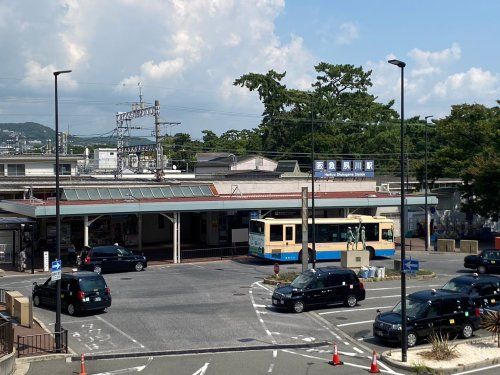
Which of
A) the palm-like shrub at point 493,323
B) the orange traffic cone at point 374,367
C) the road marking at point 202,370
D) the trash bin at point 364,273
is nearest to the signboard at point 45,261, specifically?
the trash bin at point 364,273

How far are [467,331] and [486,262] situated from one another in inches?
712

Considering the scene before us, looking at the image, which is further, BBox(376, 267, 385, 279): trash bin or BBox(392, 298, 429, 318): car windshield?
BBox(376, 267, 385, 279): trash bin

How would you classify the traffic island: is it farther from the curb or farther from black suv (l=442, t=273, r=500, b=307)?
black suv (l=442, t=273, r=500, b=307)

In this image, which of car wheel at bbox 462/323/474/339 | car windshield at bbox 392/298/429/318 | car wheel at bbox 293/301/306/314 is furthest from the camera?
car wheel at bbox 293/301/306/314

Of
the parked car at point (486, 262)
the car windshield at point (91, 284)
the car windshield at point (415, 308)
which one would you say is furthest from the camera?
the parked car at point (486, 262)

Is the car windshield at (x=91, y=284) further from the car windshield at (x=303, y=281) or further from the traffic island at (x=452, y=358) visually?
the traffic island at (x=452, y=358)

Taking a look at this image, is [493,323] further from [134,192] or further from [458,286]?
[134,192]

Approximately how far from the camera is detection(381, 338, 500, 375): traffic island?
735 inches

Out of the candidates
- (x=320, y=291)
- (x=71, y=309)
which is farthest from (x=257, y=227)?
(x=71, y=309)

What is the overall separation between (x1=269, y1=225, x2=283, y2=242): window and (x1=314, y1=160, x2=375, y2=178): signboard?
1654 centimetres

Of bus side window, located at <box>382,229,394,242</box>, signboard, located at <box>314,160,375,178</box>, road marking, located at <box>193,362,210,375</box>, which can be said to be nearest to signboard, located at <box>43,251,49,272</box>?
road marking, located at <box>193,362,210,375</box>

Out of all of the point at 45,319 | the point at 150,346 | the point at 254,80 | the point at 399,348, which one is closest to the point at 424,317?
the point at 399,348

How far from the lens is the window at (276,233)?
41531mm

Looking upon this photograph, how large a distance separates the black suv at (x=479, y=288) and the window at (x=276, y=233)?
51.8 ft
